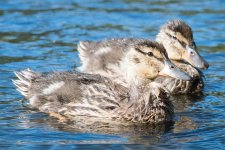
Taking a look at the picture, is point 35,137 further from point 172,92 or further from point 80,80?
point 172,92

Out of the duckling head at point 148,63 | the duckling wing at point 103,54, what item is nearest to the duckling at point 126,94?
the duckling head at point 148,63

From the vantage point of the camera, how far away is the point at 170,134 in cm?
770

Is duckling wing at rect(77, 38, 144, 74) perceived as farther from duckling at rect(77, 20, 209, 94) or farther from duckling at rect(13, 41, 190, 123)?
duckling at rect(13, 41, 190, 123)

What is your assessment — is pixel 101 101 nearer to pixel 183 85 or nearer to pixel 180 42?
pixel 183 85

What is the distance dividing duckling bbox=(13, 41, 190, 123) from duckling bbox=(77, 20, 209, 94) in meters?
1.35

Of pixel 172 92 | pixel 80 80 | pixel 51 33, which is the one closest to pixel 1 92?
pixel 80 80

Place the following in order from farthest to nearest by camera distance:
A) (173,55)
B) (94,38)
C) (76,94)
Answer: (94,38) < (173,55) < (76,94)

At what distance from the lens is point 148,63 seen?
8.15m

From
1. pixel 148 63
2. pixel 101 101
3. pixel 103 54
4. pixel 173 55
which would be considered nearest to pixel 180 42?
pixel 173 55

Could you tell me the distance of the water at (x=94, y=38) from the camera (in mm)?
7492

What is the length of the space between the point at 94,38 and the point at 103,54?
1970 millimetres

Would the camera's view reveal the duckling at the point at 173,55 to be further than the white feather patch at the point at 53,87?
Yes

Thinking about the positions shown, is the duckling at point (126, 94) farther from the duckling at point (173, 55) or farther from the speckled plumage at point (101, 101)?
the duckling at point (173, 55)

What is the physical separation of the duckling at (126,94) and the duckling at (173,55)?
53.0 inches
